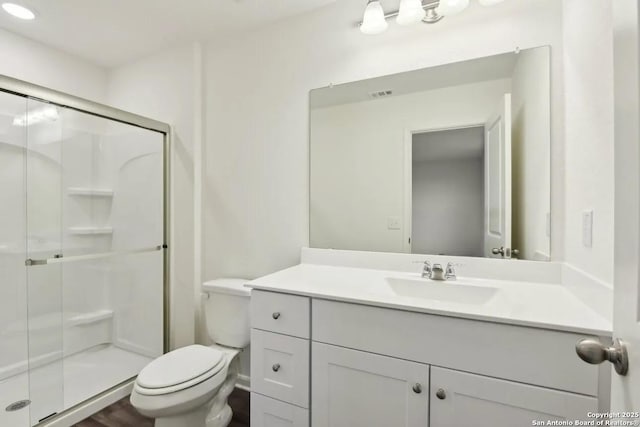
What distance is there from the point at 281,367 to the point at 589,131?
4.73ft

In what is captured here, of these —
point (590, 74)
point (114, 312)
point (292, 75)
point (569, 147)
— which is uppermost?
point (292, 75)

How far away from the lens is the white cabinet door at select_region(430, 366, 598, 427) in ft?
2.61

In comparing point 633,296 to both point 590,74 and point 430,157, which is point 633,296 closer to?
point 590,74

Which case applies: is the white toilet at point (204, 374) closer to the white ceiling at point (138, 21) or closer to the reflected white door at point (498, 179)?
the reflected white door at point (498, 179)

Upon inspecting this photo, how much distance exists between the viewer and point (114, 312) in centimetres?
223

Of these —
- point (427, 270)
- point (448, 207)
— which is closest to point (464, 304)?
point (427, 270)

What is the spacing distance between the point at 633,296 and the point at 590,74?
90 centimetres

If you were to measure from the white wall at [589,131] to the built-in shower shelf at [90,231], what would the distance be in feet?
8.86

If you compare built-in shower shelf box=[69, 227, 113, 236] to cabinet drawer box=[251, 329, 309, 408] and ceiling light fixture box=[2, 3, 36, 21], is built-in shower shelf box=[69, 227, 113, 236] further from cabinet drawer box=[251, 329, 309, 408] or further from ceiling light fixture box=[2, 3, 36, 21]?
cabinet drawer box=[251, 329, 309, 408]

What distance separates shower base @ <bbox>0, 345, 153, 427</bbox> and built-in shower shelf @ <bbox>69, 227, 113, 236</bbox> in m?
0.81

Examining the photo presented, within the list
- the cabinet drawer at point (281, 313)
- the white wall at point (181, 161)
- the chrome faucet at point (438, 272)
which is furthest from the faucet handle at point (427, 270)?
the white wall at point (181, 161)

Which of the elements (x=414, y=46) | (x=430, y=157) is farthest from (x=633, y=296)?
(x=414, y=46)

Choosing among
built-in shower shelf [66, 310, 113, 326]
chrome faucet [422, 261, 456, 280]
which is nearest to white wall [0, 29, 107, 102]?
built-in shower shelf [66, 310, 113, 326]

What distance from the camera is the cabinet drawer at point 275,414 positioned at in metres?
1.15
